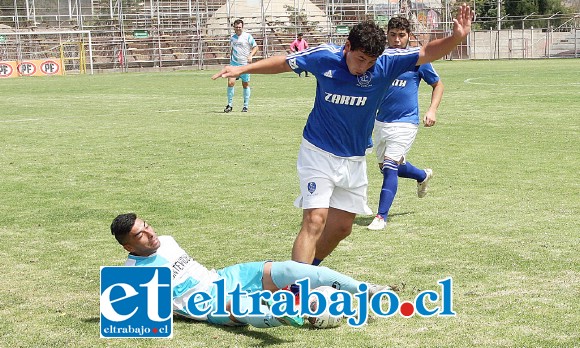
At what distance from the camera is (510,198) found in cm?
1059

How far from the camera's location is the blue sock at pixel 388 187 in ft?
30.7

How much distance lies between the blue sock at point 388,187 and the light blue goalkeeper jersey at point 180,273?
339 centimetres

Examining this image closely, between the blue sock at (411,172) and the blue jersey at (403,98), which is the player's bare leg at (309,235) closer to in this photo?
the blue jersey at (403,98)

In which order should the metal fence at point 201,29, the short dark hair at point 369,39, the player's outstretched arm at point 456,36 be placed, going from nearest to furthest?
the short dark hair at point 369,39
the player's outstretched arm at point 456,36
the metal fence at point 201,29

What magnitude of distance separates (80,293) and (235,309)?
161 cm

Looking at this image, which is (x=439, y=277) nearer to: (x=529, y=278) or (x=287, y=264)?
(x=529, y=278)

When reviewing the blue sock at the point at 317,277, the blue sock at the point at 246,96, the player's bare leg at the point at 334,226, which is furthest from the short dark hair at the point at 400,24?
the blue sock at the point at 246,96

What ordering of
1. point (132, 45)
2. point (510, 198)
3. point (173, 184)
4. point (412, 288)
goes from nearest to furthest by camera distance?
1. point (412, 288)
2. point (510, 198)
3. point (173, 184)
4. point (132, 45)

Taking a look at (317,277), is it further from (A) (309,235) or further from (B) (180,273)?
(B) (180,273)

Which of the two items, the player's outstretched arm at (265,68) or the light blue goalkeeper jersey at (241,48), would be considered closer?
the player's outstretched arm at (265,68)

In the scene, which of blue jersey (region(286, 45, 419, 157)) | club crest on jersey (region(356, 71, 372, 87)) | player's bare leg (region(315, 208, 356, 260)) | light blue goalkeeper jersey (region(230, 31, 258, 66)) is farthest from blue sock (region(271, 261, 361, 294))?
light blue goalkeeper jersey (region(230, 31, 258, 66))

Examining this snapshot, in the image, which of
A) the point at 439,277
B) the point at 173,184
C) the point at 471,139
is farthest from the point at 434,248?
the point at 471,139

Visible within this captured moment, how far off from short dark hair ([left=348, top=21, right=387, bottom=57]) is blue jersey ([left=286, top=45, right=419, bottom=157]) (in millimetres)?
305

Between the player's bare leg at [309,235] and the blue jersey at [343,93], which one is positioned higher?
the blue jersey at [343,93]
